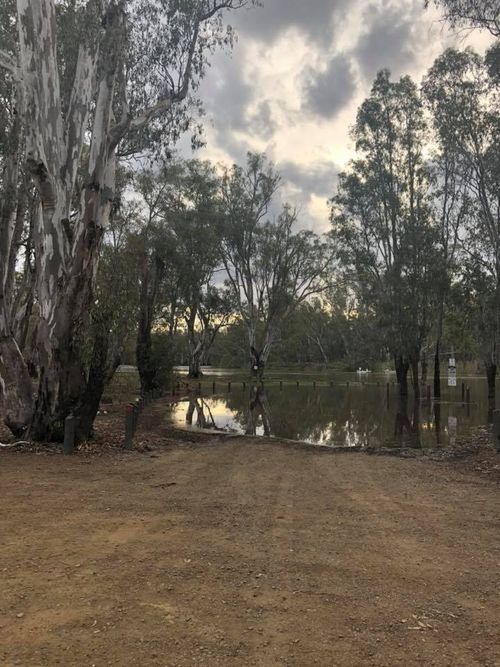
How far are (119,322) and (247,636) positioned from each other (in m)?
8.87

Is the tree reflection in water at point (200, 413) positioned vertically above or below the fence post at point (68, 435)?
below

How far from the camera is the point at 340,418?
62.0 feet

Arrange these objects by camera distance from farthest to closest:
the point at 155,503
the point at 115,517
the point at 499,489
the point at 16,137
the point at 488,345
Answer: the point at 488,345, the point at 16,137, the point at 499,489, the point at 155,503, the point at 115,517

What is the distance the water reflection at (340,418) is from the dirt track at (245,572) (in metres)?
6.62

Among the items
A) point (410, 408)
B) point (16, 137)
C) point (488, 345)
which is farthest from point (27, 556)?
point (488, 345)

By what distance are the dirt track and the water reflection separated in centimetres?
662

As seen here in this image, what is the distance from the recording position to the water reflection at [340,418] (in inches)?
562

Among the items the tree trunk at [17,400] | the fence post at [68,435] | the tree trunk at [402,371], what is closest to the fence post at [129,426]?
the fence post at [68,435]

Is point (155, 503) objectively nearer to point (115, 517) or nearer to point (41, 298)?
point (115, 517)

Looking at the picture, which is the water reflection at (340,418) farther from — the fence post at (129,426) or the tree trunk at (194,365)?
the tree trunk at (194,365)

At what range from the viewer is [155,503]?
6.27 meters

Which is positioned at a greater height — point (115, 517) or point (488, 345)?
point (488, 345)

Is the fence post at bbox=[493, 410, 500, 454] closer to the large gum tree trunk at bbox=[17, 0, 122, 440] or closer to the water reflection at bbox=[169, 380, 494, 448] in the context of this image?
the water reflection at bbox=[169, 380, 494, 448]

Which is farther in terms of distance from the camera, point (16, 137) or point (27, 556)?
point (16, 137)
